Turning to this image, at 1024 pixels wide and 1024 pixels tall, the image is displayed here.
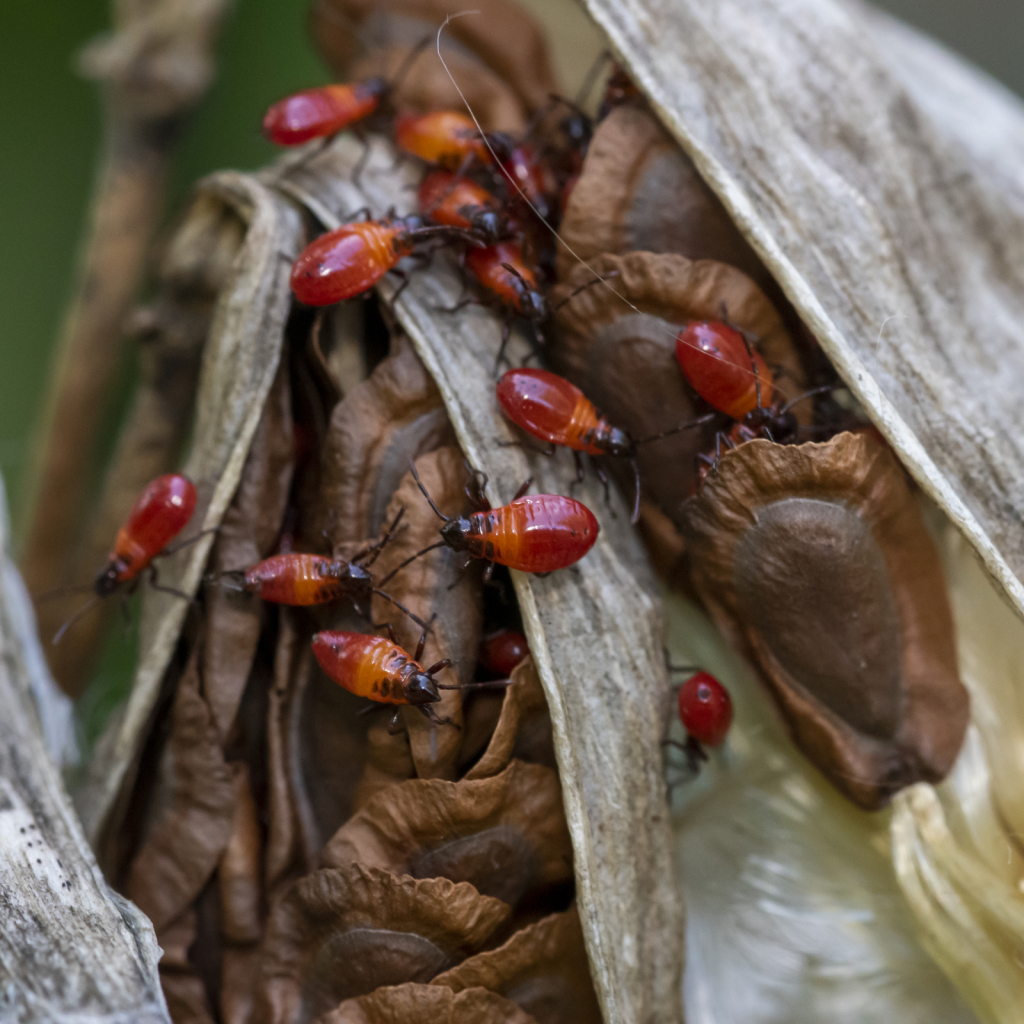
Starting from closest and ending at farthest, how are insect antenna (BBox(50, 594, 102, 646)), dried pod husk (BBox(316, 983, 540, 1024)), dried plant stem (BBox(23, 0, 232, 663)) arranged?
1. dried pod husk (BBox(316, 983, 540, 1024))
2. insect antenna (BBox(50, 594, 102, 646))
3. dried plant stem (BBox(23, 0, 232, 663))

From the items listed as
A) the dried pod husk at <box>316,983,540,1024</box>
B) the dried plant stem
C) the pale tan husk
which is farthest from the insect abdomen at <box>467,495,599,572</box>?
the dried plant stem

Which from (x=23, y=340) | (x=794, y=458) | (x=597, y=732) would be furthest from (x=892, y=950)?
(x=23, y=340)

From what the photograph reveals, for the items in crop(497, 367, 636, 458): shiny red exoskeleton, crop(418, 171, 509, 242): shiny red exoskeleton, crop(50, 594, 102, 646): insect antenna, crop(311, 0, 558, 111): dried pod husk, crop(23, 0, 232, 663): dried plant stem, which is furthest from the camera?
crop(23, 0, 232, 663): dried plant stem

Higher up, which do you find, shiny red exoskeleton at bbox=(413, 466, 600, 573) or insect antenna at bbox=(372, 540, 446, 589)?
shiny red exoskeleton at bbox=(413, 466, 600, 573)

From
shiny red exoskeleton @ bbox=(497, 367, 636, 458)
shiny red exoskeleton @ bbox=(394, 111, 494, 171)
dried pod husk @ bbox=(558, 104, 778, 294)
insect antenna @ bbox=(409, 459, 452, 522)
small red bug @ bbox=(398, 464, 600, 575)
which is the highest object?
dried pod husk @ bbox=(558, 104, 778, 294)

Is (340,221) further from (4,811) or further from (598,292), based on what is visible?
(4,811)

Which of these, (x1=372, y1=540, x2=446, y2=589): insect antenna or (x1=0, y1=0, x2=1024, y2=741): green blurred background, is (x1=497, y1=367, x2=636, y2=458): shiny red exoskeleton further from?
(x1=0, y1=0, x2=1024, y2=741): green blurred background

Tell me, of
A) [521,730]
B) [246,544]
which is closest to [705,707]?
[521,730]

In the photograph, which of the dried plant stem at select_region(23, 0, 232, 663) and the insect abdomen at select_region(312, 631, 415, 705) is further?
the dried plant stem at select_region(23, 0, 232, 663)
